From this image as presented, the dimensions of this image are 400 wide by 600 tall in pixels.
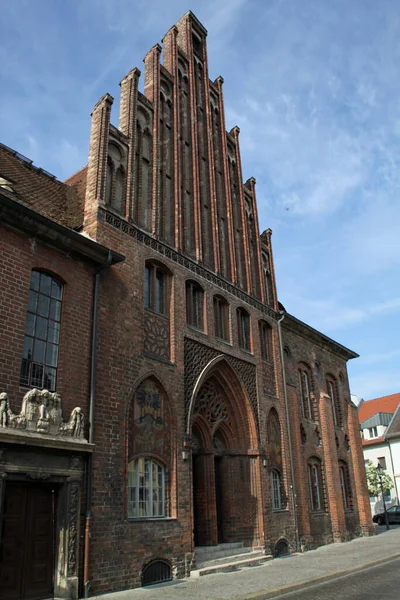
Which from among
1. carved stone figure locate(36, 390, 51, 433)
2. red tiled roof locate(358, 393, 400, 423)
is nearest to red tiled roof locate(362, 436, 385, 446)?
red tiled roof locate(358, 393, 400, 423)

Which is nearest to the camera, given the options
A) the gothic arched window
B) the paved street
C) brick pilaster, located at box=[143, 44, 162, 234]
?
the paved street

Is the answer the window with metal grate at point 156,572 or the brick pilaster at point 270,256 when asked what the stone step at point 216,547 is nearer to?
the window with metal grate at point 156,572

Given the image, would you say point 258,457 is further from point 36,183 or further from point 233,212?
point 36,183

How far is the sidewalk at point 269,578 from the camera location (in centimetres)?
981

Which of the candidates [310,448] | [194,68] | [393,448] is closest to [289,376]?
[310,448]

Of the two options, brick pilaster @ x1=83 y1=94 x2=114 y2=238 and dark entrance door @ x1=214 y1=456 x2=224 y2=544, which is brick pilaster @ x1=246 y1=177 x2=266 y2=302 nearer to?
dark entrance door @ x1=214 y1=456 x2=224 y2=544

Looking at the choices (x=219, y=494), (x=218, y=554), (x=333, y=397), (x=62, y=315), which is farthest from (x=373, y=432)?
(x=62, y=315)

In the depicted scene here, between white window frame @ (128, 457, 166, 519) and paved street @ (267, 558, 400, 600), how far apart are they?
3388 millimetres

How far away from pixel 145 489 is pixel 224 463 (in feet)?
16.0

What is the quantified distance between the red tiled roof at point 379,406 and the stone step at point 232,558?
1270 inches

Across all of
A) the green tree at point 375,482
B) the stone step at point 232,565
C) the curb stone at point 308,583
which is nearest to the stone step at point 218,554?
the stone step at point 232,565

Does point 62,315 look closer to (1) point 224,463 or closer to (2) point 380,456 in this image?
(1) point 224,463

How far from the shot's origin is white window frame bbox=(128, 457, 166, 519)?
11.5 metres

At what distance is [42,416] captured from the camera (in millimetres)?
9422
